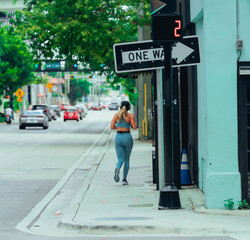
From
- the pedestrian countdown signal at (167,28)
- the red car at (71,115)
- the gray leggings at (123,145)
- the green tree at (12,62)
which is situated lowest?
the red car at (71,115)

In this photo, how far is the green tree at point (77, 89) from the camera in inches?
6673

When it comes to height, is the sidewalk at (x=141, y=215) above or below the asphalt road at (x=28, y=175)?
above

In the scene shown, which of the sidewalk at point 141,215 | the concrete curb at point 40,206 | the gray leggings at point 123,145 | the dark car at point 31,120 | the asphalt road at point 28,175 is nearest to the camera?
the sidewalk at point 141,215

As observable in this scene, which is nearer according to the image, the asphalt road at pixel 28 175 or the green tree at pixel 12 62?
the asphalt road at pixel 28 175

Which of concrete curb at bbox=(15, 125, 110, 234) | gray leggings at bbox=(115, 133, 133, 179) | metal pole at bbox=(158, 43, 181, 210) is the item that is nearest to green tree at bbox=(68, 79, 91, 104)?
concrete curb at bbox=(15, 125, 110, 234)

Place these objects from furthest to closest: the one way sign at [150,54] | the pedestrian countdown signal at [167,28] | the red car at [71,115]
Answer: the red car at [71,115]
the one way sign at [150,54]
the pedestrian countdown signal at [167,28]

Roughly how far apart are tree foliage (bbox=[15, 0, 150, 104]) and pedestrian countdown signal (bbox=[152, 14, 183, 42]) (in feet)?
54.7

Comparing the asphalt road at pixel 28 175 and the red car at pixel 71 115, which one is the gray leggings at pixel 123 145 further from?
the red car at pixel 71 115

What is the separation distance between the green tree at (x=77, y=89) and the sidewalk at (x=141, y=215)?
15602cm

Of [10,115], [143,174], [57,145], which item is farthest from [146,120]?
[10,115]

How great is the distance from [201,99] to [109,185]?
10.6ft

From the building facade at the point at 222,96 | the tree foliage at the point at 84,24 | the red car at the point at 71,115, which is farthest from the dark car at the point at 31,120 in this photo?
the building facade at the point at 222,96

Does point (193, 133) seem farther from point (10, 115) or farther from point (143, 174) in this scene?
point (10, 115)

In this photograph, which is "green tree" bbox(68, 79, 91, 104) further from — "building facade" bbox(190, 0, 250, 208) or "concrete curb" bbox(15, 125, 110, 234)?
"building facade" bbox(190, 0, 250, 208)
